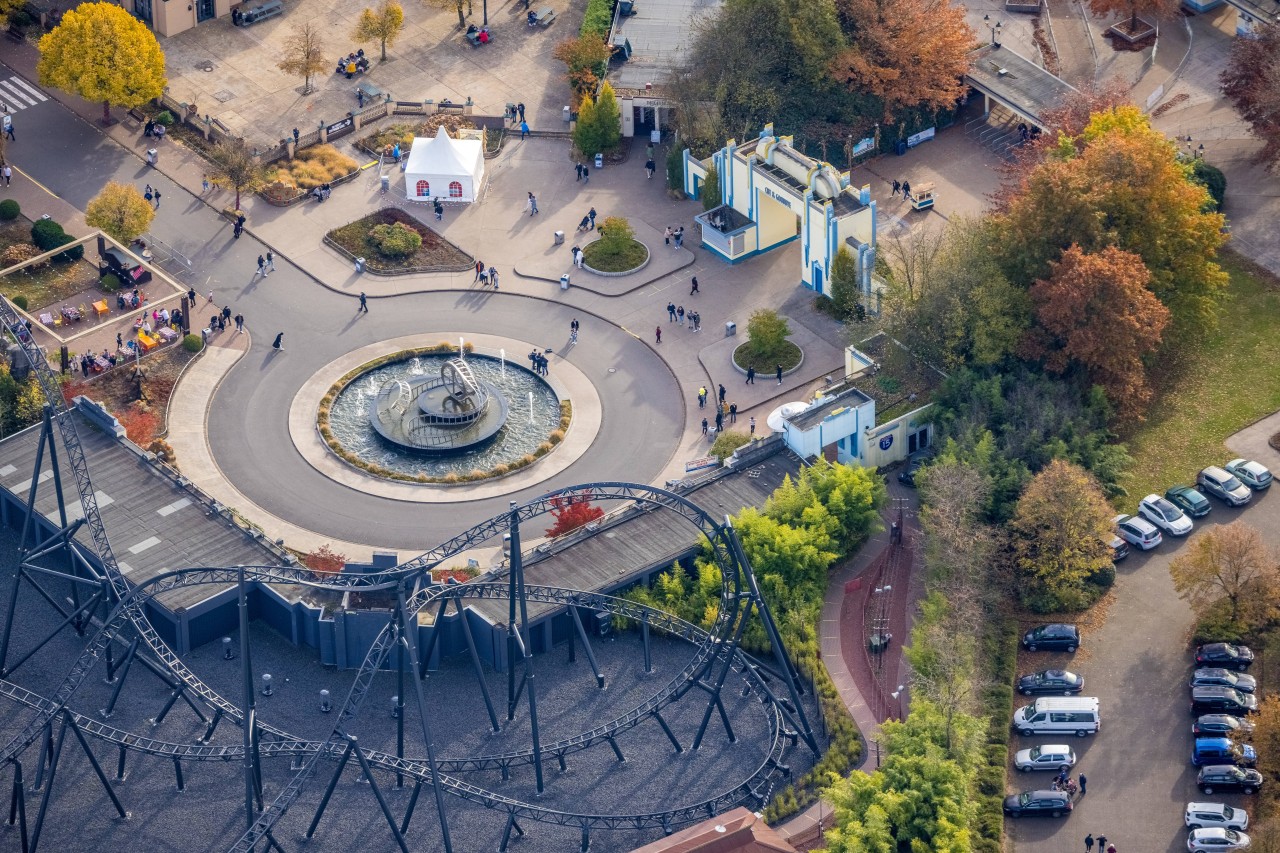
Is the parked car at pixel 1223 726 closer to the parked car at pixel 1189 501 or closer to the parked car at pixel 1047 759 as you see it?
the parked car at pixel 1047 759

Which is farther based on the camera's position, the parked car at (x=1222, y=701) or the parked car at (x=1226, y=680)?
the parked car at (x=1226, y=680)

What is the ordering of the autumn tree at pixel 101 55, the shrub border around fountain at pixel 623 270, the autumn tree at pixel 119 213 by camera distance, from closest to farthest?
the autumn tree at pixel 119 213, the shrub border around fountain at pixel 623 270, the autumn tree at pixel 101 55

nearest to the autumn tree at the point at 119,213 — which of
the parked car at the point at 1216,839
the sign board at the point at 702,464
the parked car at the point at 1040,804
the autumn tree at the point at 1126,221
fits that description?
the sign board at the point at 702,464

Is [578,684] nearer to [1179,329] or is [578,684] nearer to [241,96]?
[1179,329]

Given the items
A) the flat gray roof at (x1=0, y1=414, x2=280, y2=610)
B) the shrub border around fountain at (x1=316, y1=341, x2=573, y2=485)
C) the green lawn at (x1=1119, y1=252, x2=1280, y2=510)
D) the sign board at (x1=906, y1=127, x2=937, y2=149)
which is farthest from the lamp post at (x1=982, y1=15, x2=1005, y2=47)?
the flat gray roof at (x1=0, y1=414, x2=280, y2=610)

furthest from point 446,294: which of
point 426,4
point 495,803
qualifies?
point 495,803

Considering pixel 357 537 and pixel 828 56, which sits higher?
pixel 828 56

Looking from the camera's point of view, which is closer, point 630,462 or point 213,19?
point 630,462
